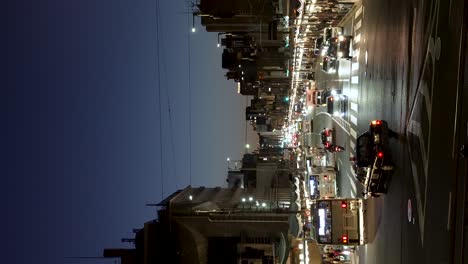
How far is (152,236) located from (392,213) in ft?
65.7

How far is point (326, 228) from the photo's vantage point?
75.5ft

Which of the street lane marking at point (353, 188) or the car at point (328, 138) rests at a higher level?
the car at point (328, 138)

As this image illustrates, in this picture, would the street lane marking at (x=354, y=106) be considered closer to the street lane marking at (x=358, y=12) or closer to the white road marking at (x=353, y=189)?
the white road marking at (x=353, y=189)

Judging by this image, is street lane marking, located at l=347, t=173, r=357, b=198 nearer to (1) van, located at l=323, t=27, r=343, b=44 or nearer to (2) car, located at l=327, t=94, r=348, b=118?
(2) car, located at l=327, t=94, r=348, b=118

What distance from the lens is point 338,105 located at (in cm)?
3444

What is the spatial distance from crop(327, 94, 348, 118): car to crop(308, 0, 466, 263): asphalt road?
4.20m

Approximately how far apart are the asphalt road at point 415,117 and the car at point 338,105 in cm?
420

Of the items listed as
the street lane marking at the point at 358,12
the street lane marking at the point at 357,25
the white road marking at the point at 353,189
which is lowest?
the white road marking at the point at 353,189

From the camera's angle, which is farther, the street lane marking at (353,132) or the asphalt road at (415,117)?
the street lane marking at (353,132)

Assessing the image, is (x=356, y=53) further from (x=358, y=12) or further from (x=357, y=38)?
(x=358, y=12)

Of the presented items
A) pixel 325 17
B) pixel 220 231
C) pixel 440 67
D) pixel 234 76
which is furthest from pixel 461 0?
pixel 234 76

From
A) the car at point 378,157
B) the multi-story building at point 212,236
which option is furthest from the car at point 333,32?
the car at point 378,157

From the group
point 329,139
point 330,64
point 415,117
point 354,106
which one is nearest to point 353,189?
point 354,106

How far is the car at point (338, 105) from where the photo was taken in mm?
32156
